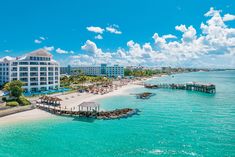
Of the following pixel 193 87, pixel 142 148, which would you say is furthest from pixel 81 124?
pixel 193 87

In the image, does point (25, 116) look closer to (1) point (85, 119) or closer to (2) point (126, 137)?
(1) point (85, 119)

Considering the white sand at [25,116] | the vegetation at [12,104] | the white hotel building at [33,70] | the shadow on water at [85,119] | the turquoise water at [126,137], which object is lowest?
the turquoise water at [126,137]

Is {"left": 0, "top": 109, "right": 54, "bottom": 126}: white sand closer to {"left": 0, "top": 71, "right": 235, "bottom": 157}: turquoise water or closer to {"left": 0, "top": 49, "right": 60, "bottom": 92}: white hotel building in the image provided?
{"left": 0, "top": 71, "right": 235, "bottom": 157}: turquoise water

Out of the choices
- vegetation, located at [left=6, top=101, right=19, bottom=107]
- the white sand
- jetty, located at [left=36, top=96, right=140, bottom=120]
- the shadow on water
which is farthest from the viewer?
vegetation, located at [left=6, top=101, right=19, bottom=107]

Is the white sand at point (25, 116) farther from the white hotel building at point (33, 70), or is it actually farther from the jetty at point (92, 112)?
the white hotel building at point (33, 70)

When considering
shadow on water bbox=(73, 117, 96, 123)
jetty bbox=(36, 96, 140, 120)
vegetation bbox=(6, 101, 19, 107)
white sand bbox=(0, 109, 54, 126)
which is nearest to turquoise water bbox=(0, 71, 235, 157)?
shadow on water bbox=(73, 117, 96, 123)

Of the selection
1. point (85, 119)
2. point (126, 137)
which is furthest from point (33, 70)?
point (126, 137)

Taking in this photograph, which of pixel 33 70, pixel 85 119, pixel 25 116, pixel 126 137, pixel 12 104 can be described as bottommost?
pixel 126 137

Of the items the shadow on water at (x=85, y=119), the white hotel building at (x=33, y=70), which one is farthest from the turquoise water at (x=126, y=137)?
the white hotel building at (x=33, y=70)

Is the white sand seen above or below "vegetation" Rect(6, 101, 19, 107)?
below
